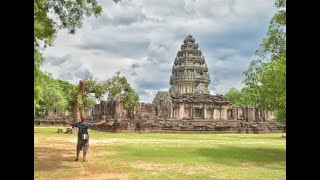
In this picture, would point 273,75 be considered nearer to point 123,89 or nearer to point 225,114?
point 123,89

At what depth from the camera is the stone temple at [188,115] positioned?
1757 inches

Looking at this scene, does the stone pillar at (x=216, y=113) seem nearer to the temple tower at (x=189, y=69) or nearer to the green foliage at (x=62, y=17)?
the temple tower at (x=189, y=69)

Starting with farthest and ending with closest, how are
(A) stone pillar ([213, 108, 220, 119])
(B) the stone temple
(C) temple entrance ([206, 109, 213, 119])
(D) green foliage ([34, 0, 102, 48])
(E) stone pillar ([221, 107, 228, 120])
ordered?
(E) stone pillar ([221, 107, 228, 120])
(C) temple entrance ([206, 109, 213, 119])
(A) stone pillar ([213, 108, 220, 119])
(B) the stone temple
(D) green foliage ([34, 0, 102, 48])

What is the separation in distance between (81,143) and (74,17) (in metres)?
4.85

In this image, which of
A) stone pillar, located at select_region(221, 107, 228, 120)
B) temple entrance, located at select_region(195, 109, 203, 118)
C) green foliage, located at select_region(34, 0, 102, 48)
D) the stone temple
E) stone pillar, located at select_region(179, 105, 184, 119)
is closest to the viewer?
green foliage, located at select_region(34, 0, 102, 48)

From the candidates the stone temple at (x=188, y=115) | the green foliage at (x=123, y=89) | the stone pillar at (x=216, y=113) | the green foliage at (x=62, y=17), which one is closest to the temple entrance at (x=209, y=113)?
the stone temple at (x=188, y=115)

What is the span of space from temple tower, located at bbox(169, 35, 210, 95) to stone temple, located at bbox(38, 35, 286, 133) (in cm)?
311

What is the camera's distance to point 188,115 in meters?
58.8

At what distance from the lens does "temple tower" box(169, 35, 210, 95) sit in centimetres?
8581

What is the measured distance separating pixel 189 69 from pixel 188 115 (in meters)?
28.6

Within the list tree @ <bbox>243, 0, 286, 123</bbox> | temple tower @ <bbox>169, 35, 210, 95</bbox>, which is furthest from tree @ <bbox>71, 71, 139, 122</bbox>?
temple tower @ <bbox>169, 35, 210, 95</bbox>

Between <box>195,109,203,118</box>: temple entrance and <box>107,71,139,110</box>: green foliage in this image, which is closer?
<box>107,71,139,110</box>: green foliage

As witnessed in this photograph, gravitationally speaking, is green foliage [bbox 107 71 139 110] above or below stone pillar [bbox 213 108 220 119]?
above

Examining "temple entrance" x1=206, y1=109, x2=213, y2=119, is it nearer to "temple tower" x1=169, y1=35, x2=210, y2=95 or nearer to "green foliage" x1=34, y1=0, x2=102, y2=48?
"temple tower" x1=169, y1=35, x2=210, y2=95
